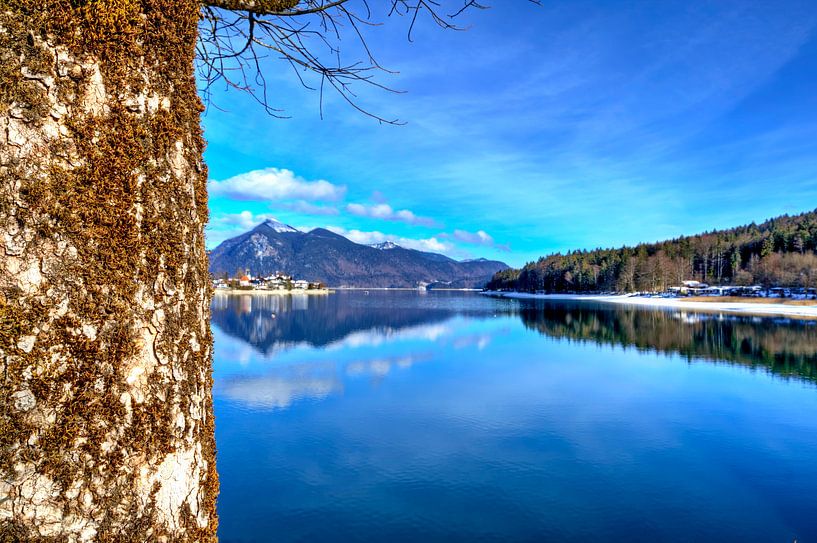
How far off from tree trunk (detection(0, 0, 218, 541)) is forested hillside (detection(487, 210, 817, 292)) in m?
98.6

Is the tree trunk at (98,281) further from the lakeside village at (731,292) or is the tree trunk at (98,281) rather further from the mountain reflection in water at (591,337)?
the lakeside village at (731,292)

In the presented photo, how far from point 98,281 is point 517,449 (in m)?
12.6

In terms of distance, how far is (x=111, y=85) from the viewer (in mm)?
1483

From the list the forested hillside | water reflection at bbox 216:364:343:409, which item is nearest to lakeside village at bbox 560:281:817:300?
the forested hillside

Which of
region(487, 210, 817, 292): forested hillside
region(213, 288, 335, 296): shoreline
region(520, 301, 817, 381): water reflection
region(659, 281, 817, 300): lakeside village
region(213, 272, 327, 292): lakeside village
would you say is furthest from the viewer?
region(213, 272, 327, 292): lakeside village

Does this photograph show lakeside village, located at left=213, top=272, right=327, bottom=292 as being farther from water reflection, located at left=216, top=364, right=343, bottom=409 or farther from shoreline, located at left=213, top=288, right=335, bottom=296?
water reflection, located at left=216, top=364, right=343, bottom=409

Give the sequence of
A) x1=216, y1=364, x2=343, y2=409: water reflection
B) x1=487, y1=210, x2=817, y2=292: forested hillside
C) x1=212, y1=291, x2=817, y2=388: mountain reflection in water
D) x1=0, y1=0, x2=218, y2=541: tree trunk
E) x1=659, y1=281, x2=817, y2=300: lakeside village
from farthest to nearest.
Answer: x1=487, y1=210, x2=817, y2=292: forested hillside → x1=659, y1=281, x2=817, y2=300: lakeside village → x1=212, y1=291, x2=817, y2=388: mountain reflection in water → x1=216, y1=364, x2=343, y2=409: water reflection → x1=0, y1=0, x2=218, y2=541: tree trunk

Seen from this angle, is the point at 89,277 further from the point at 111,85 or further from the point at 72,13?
the point at 72,13

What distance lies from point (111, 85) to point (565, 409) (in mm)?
17246

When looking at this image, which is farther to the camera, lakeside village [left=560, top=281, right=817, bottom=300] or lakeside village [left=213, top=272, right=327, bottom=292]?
lakeside village [left=213, top=272, right=327, bottom=292]

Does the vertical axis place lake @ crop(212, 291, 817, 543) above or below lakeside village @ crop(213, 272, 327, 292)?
below

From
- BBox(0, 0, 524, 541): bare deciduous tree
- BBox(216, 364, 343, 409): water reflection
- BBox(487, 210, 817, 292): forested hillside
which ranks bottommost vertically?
BBox(216, 364, 343, 409): water reflection

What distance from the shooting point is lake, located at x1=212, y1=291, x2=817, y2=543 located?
8.80m

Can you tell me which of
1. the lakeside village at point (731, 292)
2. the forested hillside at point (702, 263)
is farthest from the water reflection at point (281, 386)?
the forested hillside at point (702, 263)
